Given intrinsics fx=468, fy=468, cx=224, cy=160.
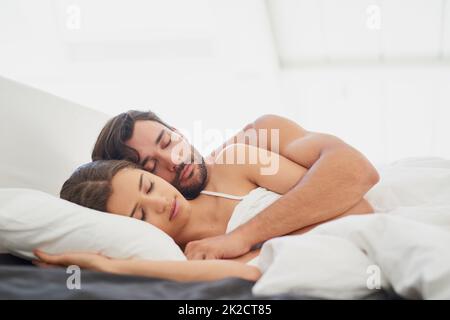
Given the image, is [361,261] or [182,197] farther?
[182,197]

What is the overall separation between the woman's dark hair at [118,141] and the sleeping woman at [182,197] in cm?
17

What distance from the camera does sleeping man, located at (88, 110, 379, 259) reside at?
1.18m

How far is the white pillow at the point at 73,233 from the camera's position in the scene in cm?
102

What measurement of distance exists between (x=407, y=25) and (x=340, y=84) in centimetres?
69

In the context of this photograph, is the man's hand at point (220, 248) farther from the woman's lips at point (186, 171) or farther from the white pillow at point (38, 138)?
the white pillow at point (38, 138)

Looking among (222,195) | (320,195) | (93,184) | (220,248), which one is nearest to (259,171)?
(222,195)

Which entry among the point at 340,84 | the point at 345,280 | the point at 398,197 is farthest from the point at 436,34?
the point at 345,280

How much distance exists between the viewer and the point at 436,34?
3381 millimetres

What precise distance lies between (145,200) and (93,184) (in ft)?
0.52

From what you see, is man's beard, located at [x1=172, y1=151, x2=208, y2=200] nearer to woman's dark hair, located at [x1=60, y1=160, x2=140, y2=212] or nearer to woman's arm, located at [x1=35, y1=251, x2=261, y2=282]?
woman's dark hair, located at [x1=60, y1=160, x2=140, y2=212]

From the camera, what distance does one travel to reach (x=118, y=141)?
151cm

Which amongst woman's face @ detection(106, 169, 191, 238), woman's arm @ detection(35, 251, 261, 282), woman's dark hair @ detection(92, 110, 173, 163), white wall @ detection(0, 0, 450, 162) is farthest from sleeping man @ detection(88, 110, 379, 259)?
white wall @ detection(0, 0, 450, 162)

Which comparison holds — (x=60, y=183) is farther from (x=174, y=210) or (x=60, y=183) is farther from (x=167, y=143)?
(x=174, y=210)
